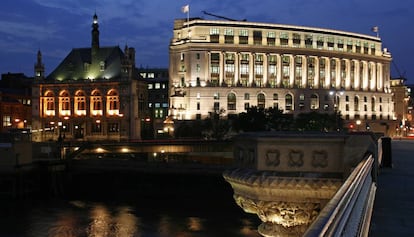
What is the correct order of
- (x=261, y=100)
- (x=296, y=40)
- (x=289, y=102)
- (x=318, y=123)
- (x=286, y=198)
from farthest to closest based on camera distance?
(x=296, y=40) → (x=289, y=102) → (x=261, y=100) → (x=318, y=123) → (x=286, y=198)

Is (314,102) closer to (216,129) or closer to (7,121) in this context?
(216,129)

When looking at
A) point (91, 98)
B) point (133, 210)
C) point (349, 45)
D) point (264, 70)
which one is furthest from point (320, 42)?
point (133, 210)

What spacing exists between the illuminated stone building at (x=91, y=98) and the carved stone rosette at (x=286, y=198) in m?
101

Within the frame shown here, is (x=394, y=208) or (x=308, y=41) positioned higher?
(x=308, y=41)

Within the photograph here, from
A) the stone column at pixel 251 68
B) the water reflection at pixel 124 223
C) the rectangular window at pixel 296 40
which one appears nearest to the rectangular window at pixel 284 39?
the rectangular window at pixel 296 40

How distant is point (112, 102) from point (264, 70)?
147ft

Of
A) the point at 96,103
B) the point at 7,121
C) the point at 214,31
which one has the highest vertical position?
the point at 214,31

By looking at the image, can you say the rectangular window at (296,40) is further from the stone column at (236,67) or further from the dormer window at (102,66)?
the dormer window at (102,66)

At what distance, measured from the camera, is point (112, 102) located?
4702 inches

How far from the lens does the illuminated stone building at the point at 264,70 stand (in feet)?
449

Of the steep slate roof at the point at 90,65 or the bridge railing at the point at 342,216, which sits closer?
the bridge railing at the point at 342,216

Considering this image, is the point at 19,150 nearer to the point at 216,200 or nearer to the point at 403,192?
the point at 216,200

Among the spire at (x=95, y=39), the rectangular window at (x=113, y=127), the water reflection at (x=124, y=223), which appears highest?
the spire at (x=95, y=39)

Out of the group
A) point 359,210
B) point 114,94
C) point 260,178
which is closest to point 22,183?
point 114,94
